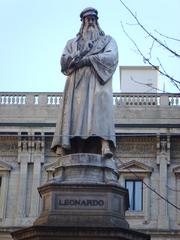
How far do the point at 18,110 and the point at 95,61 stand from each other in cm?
2032

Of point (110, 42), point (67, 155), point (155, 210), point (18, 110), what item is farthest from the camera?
point (18, 110)

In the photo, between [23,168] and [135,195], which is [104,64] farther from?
[23,168]

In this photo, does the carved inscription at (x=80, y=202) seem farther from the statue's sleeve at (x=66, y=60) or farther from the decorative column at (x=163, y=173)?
the decorative column at (x=163, y=173)

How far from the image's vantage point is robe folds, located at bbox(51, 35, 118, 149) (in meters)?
12.2

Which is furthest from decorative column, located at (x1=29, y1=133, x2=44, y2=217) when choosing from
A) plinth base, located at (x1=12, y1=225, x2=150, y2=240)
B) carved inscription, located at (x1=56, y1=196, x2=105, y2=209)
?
plinth base, located at (x1=12, y1=225, x2=150, y2=240)

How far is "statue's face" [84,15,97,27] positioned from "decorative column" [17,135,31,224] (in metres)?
18.3

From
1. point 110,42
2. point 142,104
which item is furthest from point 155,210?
point 110,42

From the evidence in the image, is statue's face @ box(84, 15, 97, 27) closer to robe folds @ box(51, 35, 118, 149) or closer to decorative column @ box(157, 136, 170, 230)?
robe folds @ box(51, 35, 118, 149)

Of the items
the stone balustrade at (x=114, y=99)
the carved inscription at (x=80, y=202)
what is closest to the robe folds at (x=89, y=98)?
the carved inscription at (x=80, y=202)

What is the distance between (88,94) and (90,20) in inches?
52.8

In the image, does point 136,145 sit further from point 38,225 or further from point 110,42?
point 38,225

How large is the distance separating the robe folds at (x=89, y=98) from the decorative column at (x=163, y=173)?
58.4 feet

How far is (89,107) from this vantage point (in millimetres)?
12297

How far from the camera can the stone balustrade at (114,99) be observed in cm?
3262
